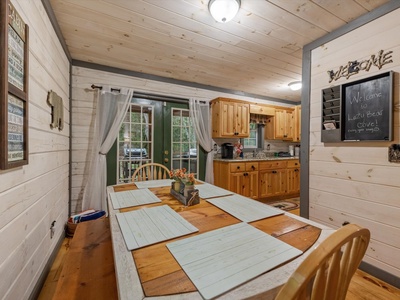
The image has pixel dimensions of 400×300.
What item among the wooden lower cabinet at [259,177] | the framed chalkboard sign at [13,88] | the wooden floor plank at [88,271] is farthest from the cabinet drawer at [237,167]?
the framed chalkboard sign at [13,88]

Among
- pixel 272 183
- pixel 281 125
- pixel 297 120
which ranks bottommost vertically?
pixel 272 183

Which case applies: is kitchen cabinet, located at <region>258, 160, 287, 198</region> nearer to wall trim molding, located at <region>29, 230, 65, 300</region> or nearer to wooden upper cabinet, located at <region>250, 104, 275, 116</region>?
wooden upper cabinet, located at <region>250, 104, 275, 116</region>

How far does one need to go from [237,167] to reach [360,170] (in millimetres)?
1888

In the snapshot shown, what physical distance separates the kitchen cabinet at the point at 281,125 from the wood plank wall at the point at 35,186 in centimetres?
393

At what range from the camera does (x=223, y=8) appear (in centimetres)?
153

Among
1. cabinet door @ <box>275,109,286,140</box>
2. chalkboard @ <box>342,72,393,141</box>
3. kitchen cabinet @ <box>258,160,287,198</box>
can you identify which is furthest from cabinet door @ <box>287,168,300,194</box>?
chalkboard @ <box>342,72,393,141</box>

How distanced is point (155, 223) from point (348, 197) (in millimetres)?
1862

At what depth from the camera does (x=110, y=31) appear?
6.55ft

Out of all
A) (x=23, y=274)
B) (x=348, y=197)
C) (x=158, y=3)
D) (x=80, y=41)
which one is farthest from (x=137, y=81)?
(x=348, y=197)

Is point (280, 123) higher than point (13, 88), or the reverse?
point (280, 123)

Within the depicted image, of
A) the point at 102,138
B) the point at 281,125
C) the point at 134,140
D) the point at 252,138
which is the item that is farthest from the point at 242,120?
the point at 102,138

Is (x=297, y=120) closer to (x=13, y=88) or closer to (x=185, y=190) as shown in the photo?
(x=185, y=190)

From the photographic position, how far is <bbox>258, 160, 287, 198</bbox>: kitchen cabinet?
12.1 ft

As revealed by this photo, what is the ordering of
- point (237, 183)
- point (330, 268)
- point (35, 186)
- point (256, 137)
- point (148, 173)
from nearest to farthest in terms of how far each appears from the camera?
point (330, 268), point (35, 186), point (148, 173), point (237, 183), point (256, 137)
